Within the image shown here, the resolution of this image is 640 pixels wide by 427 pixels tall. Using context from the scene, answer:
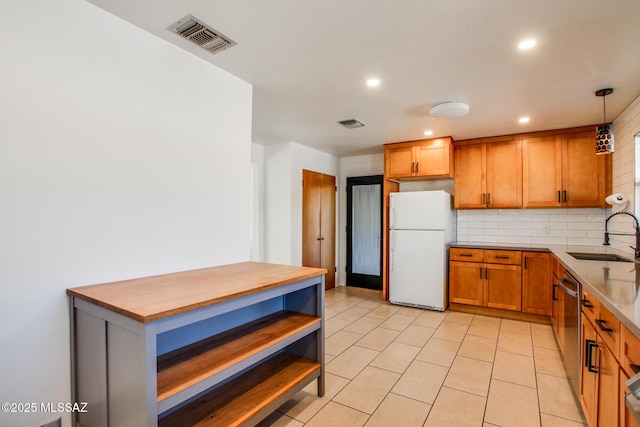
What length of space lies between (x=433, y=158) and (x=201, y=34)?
11.0 ft

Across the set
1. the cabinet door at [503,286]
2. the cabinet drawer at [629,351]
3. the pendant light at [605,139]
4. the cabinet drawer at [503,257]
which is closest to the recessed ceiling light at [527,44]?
the pendant light at [605,139]

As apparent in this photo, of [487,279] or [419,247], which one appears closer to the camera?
[487,279]

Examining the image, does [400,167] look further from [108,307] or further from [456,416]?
[108,307]

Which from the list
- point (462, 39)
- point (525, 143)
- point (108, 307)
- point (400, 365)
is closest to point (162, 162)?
point (108, 307)

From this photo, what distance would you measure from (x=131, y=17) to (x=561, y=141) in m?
4.58

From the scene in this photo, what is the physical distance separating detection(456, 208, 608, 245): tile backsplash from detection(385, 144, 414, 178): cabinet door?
1104 millimetres

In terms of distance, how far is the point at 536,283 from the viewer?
3791 mm

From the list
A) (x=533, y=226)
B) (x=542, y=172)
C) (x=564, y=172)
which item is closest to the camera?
(x=564, y=172)

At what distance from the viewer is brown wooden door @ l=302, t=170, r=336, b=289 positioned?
5016mm

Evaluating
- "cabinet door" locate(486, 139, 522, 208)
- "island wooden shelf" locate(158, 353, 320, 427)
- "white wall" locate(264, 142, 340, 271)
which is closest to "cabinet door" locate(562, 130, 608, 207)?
"cabinet door" locate(486, 139, 522, 208)

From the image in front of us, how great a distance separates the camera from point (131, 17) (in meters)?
1.79

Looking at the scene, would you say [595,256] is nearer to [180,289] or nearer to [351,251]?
[351,251]

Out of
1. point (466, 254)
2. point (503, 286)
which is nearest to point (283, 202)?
point (466, 254)

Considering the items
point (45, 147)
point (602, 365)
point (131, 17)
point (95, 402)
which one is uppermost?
point (131, 17)
